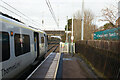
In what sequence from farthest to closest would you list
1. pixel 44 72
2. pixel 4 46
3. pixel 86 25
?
pixel 86 25 < pixel 44 72 < pixel 4 46

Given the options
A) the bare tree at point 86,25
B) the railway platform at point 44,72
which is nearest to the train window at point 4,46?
the railway platform at point 44,72

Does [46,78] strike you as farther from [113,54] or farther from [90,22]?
[90,22]

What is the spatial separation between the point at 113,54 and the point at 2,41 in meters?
4.42

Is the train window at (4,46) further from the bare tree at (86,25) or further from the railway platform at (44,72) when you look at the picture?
the bare tree at (86,25)

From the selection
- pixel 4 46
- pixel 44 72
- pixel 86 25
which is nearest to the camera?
pixel 4 46

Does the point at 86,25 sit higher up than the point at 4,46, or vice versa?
the point at 86,25

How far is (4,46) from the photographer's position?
3.99 meters

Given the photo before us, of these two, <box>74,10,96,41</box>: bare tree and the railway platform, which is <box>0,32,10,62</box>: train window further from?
<box>74,10,96,41</box>: bare tree

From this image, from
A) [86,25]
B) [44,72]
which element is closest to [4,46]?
[44,72]

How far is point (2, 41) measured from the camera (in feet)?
12.8

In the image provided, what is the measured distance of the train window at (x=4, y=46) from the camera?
3840 mm

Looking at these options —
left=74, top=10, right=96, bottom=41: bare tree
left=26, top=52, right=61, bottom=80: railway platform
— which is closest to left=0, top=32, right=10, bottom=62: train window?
left=26, top=52, right=61, bottom=80: railway platform

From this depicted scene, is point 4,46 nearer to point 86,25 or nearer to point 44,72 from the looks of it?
point 44,72

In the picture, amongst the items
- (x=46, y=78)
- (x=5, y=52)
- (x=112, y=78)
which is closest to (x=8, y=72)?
(x=5, y=52)
